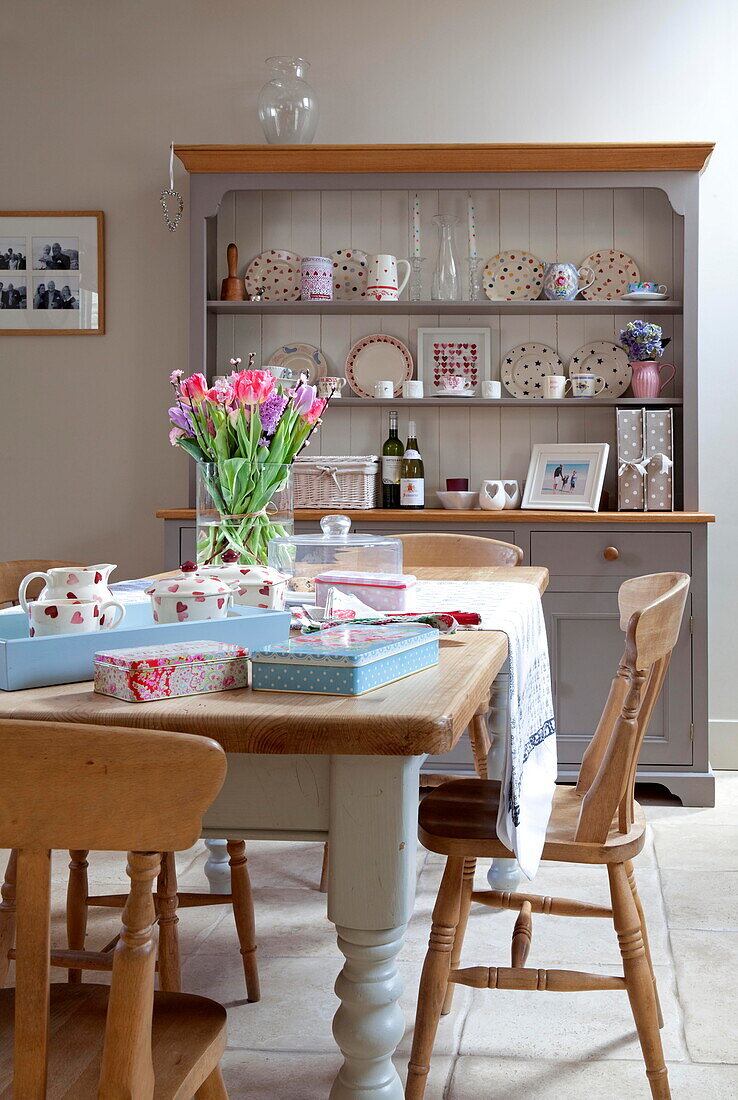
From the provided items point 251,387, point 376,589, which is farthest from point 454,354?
point 376,589

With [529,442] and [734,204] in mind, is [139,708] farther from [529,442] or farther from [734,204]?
[734,204]

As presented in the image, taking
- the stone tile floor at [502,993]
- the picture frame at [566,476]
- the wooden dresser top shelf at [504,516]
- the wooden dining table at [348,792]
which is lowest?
the stone tile floor at [502,993]

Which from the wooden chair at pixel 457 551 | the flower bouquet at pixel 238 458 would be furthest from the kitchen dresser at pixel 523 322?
the flower bouquet at pixel 238 458

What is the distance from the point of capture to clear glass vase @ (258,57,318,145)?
368 centimetres

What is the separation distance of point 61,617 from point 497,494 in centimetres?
254

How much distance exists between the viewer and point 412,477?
12.3ft

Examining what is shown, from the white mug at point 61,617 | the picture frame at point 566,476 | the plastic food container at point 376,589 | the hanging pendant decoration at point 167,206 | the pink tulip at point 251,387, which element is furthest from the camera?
the hanging pendant decoration at point 167,206

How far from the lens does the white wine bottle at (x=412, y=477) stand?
368cm

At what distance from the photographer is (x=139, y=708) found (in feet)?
3.42

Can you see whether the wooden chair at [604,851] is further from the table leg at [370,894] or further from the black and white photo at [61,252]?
the black and white photo at [61,252]

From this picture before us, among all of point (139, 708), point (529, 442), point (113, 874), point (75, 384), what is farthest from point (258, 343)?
point (139, 708)

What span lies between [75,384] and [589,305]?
1922 mm

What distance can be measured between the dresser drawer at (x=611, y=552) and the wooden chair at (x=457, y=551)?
66cm

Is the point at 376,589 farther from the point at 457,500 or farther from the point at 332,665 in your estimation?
the point at 457,500
